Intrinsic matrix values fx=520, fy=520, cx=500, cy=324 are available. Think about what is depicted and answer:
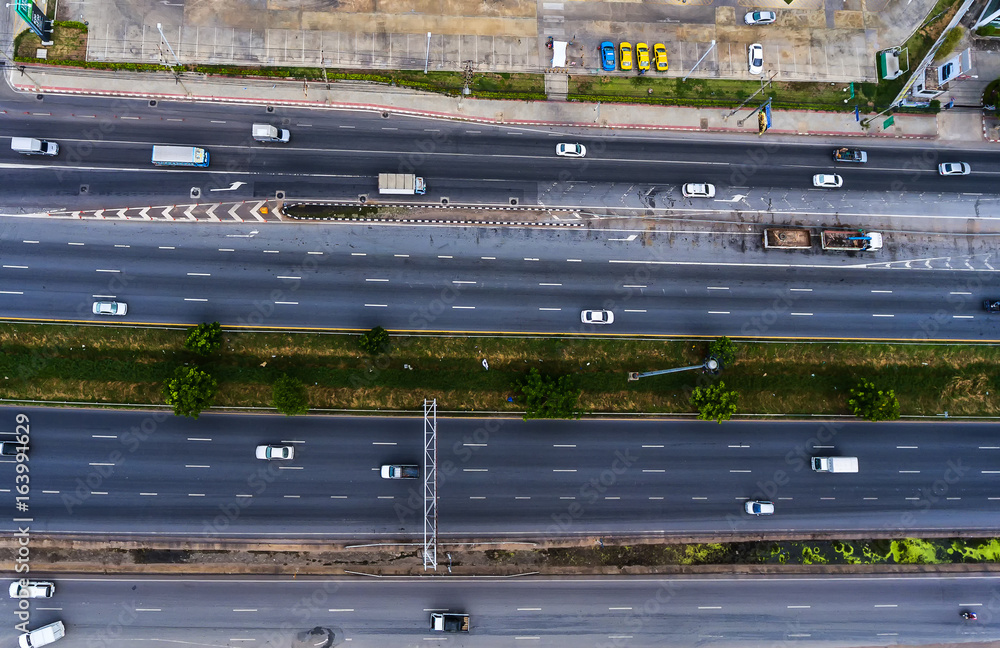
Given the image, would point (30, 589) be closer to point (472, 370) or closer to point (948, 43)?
point (472, 370)

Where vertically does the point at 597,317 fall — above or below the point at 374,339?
above

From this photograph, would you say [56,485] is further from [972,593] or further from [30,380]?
[972,593]

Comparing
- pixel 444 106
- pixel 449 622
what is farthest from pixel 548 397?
pixel 444 106

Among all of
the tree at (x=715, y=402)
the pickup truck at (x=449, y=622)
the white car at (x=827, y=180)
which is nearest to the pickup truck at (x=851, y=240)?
the white car at (x=827, y=180)

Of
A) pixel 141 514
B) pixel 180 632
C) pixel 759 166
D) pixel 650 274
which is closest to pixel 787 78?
pixel 759 166

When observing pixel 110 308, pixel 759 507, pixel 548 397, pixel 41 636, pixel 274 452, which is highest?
pixel 110 308
